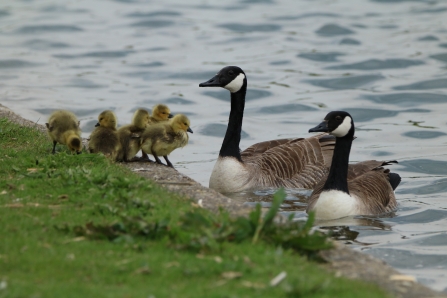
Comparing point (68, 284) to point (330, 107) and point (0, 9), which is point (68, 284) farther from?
point (0, 9)

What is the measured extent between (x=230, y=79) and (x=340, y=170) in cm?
257

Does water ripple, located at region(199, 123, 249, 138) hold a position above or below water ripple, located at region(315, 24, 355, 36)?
below

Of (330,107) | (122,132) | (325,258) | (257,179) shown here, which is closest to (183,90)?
(330,107)

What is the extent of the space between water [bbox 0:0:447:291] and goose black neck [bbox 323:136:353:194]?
1.87ft

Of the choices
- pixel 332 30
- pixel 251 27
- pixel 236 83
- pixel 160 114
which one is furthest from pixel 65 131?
pixel 251 27

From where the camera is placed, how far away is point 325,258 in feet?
21.4

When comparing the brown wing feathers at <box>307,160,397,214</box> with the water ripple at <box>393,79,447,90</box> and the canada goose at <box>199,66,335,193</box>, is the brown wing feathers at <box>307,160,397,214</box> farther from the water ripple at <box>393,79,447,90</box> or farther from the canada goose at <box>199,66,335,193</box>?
the water ripple at <box>393,79,447,90</box>

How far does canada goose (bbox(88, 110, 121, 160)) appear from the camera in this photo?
980 cm

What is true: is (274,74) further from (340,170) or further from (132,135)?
(132,135)

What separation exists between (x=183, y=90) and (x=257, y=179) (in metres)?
8.59

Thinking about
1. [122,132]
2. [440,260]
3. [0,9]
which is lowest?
[440,260]

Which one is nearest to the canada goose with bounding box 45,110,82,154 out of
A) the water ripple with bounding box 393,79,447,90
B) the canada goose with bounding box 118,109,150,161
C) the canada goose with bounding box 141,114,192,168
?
the canada goose with bounding box 118,109,150,161

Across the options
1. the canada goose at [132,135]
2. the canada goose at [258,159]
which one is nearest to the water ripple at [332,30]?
the canada goose at [258,159]

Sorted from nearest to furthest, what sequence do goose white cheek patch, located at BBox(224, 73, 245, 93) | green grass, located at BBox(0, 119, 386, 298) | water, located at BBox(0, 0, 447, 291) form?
green grass, located at BBox(0, 119, 386, 298) → goose white cheek patch, located at BBox(224, 73, 245, 93) → water, located at BBox(0, 0, 447, 291)
